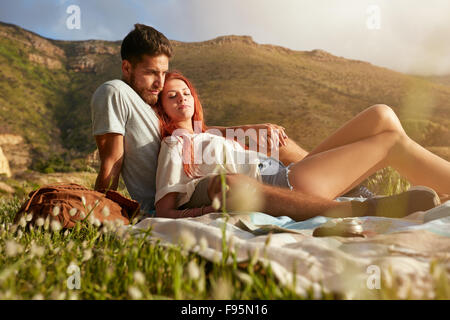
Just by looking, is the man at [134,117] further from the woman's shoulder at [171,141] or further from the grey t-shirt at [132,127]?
the woman's shoulder at [171,141]

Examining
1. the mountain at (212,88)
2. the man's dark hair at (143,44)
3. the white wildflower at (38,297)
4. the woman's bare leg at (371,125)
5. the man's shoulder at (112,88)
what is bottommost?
the white wildflower at (38,297)

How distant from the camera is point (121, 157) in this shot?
11.2ft

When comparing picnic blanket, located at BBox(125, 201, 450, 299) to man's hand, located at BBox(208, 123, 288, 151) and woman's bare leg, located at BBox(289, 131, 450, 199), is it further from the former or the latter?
man's hand, located at BBox(208, 123, 288, 151)

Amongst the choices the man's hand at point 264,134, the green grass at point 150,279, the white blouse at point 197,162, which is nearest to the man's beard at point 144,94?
the white blouse at point 197,162

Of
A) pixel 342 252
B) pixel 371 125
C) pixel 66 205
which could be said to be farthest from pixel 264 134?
pixel 342 252

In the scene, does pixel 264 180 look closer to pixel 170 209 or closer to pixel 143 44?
pixel 170 209

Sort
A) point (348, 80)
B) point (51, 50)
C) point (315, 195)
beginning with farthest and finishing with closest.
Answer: point (51, 50) → point (348, 80) → point (315, 195)

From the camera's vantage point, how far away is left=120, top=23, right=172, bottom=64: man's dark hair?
366 centimetres

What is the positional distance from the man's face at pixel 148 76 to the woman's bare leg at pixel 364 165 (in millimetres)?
1581

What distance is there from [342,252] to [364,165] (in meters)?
1.86

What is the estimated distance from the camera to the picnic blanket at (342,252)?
125 centimetres
